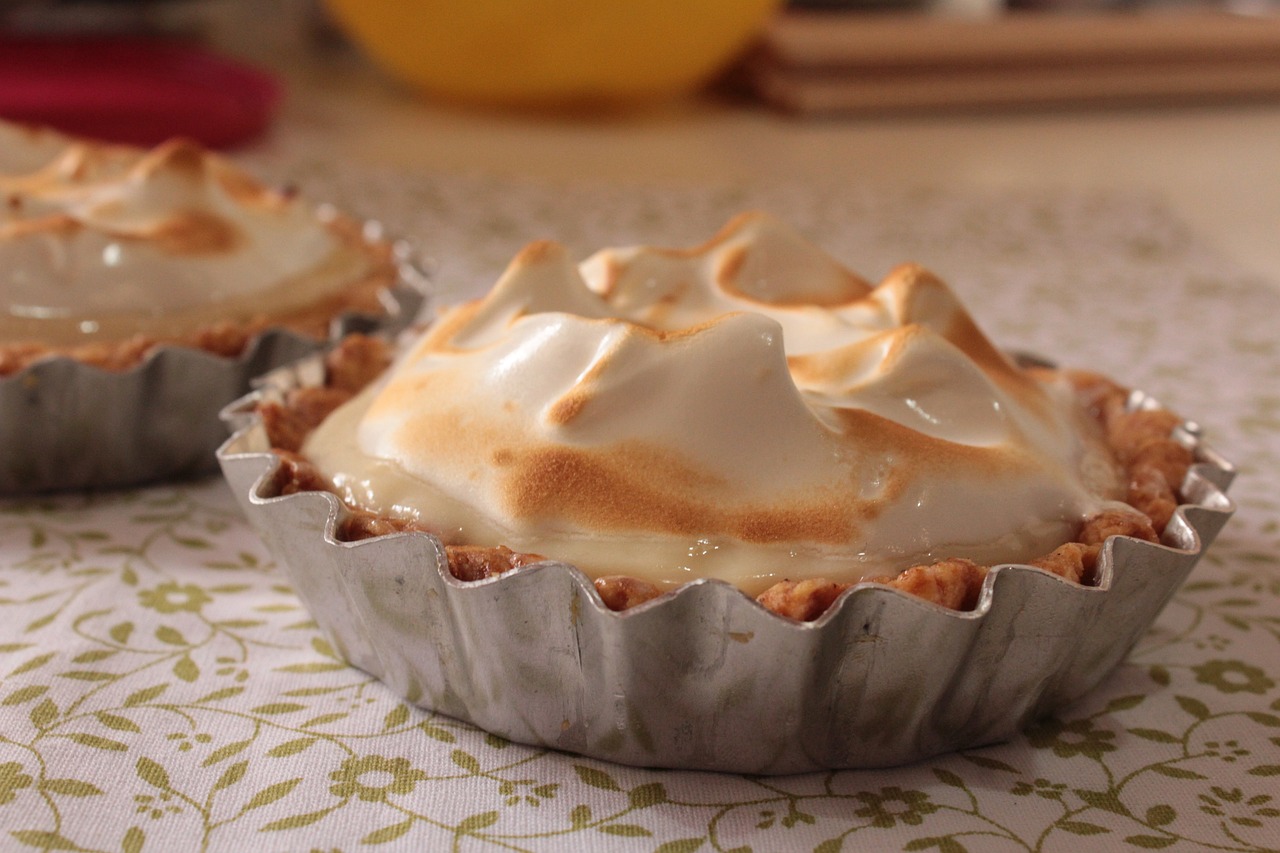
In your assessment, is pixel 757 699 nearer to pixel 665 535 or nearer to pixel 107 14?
pixel 665 535

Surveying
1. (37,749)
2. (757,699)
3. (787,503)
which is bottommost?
(37,749)

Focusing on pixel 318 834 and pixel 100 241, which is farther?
pixel 100 241

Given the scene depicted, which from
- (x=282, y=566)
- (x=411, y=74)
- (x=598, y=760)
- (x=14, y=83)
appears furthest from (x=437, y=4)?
(x=598, y=760)

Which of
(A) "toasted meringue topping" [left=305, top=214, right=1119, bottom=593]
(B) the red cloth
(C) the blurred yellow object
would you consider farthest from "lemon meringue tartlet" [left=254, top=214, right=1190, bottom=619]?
(C) the blurred yellow object

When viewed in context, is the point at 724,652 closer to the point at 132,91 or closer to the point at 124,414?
the point at 124,414

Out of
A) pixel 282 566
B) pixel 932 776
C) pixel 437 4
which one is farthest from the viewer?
pixel 437 4

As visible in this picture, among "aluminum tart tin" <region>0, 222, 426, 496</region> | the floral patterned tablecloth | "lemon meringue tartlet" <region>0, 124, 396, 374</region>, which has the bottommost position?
the floral patterned tablecloth

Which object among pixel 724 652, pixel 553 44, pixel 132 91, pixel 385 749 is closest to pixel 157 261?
pixel 385 749

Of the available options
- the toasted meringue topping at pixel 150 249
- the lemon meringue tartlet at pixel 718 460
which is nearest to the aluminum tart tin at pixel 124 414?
the toasted meringue topping at pixel 150 249

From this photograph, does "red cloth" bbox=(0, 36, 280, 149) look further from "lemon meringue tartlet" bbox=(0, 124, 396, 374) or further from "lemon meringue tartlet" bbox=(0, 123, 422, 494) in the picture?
"lemon meringue tartlet" bbox=(0, 123, 422, 494)
